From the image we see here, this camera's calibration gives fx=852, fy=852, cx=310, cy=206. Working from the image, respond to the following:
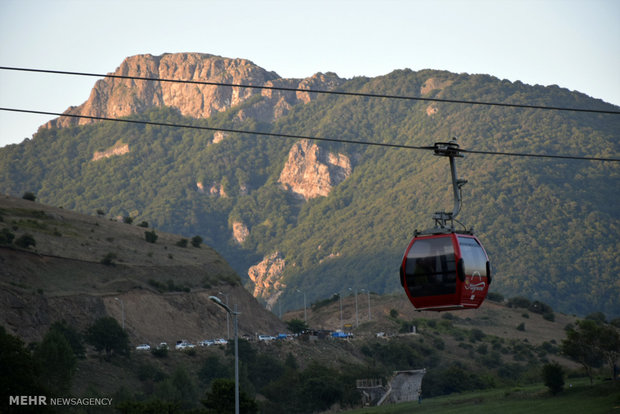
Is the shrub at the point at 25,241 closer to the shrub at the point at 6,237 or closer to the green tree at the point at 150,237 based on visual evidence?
the shrub at the point at 6,237

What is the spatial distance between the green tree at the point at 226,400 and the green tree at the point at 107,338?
86.9ft

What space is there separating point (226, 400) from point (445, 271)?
40.1m

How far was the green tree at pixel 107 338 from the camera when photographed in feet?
302

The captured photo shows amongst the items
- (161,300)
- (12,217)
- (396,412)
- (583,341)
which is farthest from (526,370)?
(12,217)

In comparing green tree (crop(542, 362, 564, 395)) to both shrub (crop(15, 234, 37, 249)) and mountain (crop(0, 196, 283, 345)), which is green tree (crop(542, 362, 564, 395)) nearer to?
mountain (crop(0, 196, 283, 345))

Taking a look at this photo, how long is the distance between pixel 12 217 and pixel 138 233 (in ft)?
94.1

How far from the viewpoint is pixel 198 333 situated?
12181 cm

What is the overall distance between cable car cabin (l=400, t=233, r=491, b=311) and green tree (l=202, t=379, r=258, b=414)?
3672cm

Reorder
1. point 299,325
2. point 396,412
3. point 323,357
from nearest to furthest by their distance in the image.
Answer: point 396,412 < point 323,357 < point 299,325

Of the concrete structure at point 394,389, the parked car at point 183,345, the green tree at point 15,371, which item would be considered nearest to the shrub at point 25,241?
the parked car at point 183,345

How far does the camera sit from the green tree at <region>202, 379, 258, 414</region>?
219 feet

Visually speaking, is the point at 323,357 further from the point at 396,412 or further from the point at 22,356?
the point at 22,356

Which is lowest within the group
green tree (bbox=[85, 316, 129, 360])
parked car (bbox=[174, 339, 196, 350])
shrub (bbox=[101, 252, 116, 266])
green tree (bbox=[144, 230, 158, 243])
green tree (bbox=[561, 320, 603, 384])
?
green tree (bbox=[561, 320, 603, 384])

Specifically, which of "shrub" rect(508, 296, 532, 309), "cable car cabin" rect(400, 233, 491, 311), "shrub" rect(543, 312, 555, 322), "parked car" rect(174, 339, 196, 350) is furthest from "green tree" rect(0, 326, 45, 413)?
"shrub" rect(508, 296, 532, 309)
